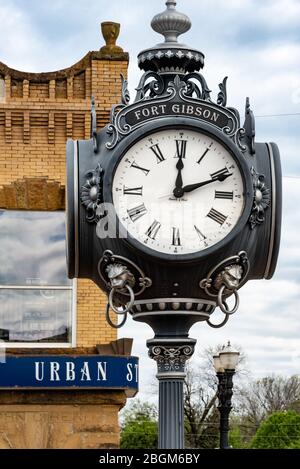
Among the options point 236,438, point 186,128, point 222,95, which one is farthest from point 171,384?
point 236,438

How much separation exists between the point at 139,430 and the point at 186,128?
111ft

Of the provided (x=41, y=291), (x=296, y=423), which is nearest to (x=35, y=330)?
(x=41, y=291)

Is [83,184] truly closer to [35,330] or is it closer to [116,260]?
[116,260]

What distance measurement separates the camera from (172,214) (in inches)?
238

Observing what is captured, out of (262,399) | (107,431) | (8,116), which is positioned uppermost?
(262,399)

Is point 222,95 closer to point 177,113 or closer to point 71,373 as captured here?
point 177,113

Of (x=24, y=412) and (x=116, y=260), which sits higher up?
(x=24, y=412)

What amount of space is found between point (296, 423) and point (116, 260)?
3131cm

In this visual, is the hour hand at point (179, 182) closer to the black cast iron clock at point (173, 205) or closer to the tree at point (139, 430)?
the black cast iron clock at point (173, 205)

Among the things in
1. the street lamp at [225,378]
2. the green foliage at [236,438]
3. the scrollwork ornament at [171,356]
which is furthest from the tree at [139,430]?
the scrollwork ornament at [171,356]

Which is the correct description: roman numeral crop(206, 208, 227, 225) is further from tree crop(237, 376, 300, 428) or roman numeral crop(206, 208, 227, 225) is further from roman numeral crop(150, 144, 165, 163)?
tree crop(237, 376, 300, 428)

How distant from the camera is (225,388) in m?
17.8
